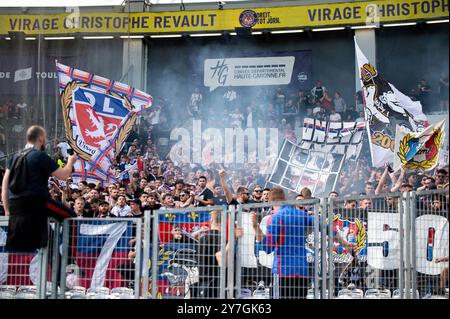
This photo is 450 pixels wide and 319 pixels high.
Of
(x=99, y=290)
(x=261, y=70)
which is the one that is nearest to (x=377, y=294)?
(x=99, y=290)

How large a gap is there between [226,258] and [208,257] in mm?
171

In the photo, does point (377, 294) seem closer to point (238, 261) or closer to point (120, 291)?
point (238, 261)

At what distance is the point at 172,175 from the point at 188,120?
11.6 ft

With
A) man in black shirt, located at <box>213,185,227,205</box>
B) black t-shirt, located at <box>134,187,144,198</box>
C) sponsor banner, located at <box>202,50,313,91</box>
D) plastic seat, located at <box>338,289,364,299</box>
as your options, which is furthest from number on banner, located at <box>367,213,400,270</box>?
sponsor banner, located at <box>202,50,313,91</box>

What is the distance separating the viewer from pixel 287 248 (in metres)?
7.16

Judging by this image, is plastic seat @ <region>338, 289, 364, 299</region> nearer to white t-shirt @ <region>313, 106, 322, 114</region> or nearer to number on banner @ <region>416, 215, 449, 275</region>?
number on banner @ <region>416, 215, 449, 275</region>

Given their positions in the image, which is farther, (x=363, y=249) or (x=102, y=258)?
(x=363, y=249)

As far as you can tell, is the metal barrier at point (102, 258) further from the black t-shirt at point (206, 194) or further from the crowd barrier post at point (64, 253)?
the black t-shirt at point (206, 194)

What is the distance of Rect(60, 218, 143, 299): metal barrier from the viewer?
7039 mm

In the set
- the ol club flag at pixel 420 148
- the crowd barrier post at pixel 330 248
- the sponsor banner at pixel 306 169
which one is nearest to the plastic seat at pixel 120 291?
the crowd barrier post at pixel 330 248

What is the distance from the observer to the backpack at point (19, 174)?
6.55m

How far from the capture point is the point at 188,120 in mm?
18656

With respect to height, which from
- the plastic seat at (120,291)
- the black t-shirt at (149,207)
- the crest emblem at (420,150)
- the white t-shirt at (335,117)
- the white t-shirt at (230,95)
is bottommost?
the plastic seat at (120,291)
